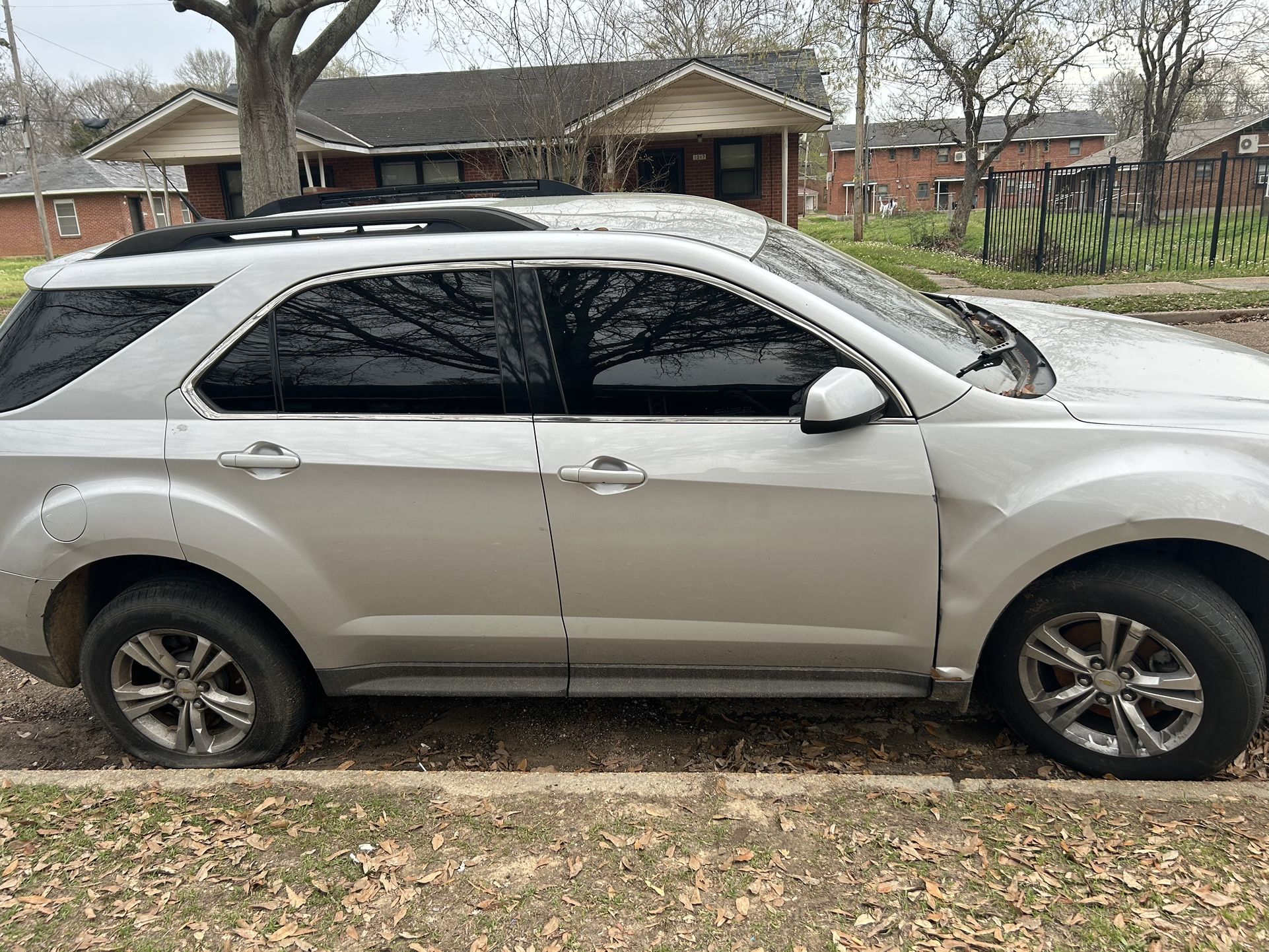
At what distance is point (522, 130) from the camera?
52.2ft

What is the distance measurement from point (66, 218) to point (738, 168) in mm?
35759

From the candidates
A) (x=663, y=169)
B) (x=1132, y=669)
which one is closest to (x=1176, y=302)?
(x=1132, y=669)

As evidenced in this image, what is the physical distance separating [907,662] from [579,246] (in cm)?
168

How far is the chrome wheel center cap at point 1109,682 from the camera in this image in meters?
2.75

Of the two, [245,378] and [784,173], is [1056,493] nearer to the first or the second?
[245,378]

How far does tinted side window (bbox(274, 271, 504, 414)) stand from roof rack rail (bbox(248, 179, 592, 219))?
1.03 meters

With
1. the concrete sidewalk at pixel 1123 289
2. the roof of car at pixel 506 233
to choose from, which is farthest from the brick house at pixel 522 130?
the roof of car at pixel 506 233

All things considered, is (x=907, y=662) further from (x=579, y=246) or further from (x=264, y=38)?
(x=264, y=38)

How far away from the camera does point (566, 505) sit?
2.82 m

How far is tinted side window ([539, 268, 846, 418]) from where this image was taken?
280cm

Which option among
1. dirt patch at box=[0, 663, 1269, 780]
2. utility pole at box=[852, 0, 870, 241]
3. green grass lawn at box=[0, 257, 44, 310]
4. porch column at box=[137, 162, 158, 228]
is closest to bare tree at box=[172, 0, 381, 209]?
green grass lawn at box=[0, 257, 44, 310]

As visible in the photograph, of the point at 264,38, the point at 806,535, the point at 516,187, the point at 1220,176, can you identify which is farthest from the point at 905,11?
the point at 806,535

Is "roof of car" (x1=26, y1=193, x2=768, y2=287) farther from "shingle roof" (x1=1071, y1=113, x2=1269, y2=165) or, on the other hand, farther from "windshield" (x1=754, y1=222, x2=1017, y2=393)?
"shingle roof" (x1=1071, y1=113, x2=1269, y2=165)

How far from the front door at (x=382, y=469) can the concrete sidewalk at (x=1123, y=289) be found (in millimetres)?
10797
